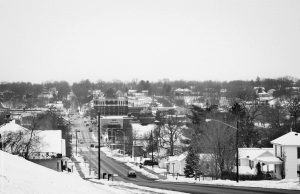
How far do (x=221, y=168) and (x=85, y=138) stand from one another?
9291cm

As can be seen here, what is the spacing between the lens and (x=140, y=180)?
54906 mm

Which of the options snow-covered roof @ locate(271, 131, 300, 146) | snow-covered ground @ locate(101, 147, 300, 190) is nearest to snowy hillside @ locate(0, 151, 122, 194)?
snow-covered ground @ locate(101, 147, 300, 190)

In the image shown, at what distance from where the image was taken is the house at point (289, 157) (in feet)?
165

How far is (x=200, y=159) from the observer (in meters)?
58.5

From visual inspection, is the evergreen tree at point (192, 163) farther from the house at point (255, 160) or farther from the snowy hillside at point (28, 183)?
the snowy hillside at point (28, 183)

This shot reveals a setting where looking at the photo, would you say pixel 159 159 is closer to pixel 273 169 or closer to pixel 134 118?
pixel 273 169

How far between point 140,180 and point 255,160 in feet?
43.6

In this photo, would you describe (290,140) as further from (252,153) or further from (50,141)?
(50,141)

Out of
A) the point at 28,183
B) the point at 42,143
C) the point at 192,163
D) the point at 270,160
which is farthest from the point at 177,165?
the point at 28,183

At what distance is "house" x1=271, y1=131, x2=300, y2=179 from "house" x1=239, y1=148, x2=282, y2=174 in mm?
720

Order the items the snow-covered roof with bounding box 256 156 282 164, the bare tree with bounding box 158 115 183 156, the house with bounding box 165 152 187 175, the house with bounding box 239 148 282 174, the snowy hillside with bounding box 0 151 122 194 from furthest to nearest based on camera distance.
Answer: the bare tree with bounding box 158 115 183 156 < the house with bounding box 165 152 187 175 < the house with bounding box 239 148 282 174 < the snow-covered roof with bounding box 256 156 282 164 < the snowy hillside with bounding box 0 151 122 194

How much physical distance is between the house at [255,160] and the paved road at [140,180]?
36.7ft

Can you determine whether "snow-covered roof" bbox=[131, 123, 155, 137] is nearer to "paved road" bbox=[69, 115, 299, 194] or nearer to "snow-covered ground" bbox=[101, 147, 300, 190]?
"paved road" bbox=[69, 115, 299, 194]

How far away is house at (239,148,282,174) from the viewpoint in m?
51.6
